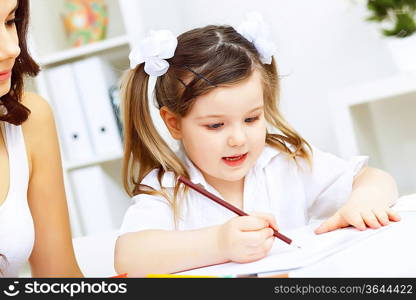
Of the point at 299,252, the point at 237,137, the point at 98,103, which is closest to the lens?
the point at 299,252

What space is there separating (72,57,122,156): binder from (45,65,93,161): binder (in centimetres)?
2

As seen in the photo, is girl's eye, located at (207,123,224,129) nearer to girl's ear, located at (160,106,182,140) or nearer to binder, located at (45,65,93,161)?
girl's ear, located at (160,106,182,140)

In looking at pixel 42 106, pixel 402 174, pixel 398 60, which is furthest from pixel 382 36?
pixel 42 106

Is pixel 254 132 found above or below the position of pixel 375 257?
above

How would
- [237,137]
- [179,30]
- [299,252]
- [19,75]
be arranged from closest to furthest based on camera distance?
[299,252] < [237,137] < [19,75] < [179,30]

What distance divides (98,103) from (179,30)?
1.41ft

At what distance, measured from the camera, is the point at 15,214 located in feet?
3.35

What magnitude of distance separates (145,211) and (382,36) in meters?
1.12

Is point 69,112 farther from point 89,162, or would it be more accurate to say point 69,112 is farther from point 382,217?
point 382,217

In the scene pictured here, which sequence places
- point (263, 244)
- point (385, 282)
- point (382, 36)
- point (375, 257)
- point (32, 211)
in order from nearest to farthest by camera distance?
point (385, 282) → point (375, 257) → point (263, 244) → point (32, 211) → point (382, 36)

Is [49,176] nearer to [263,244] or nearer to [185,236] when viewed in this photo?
[185,236]

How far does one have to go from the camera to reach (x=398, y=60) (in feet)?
5.59

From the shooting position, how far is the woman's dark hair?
1016mm

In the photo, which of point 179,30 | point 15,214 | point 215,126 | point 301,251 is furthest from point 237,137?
point 179,30
